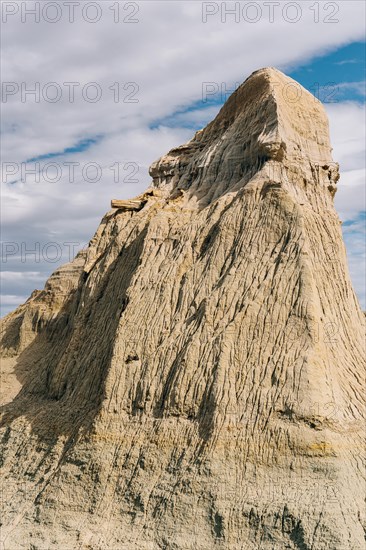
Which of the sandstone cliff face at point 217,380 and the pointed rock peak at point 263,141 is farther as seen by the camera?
the pointed rock peak at point 263,141

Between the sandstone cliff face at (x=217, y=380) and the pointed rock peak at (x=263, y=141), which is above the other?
the pointed rock peak at (x=263, y=141)

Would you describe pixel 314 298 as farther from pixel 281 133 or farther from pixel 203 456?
pixel 281 133

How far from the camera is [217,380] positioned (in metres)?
23.2

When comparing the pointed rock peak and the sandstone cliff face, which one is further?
the pointed rock peak

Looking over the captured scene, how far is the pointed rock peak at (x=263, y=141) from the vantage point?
95.8 ft

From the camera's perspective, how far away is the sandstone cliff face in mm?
21188

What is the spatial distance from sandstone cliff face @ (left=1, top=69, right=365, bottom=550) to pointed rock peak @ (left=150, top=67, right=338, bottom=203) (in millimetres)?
102

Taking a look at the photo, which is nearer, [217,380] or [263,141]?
[217,380]

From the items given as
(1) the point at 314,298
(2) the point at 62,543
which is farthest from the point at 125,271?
(2) the point at 62,543

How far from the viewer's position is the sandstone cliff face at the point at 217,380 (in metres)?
21.2

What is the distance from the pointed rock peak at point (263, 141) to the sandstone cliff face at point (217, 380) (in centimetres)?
10

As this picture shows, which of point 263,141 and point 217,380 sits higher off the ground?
point 263,141

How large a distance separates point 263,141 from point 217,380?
10102mm

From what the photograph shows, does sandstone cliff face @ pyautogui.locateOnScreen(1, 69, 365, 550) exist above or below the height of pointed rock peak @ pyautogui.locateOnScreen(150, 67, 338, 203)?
below
